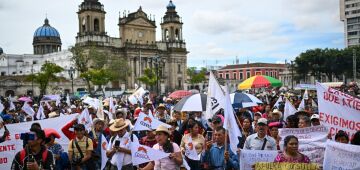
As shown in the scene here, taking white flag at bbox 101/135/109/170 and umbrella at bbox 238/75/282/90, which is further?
umbrella at bbox 238/75/282/90

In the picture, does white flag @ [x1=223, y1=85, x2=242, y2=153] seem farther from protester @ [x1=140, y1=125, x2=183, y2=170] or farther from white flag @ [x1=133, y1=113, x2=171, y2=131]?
white flag @ [x1=133, y1=113, x2=171, y2=131]

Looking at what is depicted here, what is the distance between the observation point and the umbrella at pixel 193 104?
11.5 m

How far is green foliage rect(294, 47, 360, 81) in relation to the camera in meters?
77.2

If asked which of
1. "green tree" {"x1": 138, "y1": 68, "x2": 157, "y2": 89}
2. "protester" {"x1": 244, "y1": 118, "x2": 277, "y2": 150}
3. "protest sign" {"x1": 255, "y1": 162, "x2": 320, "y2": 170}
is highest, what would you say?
"green tree" {"x1": 138, "y1": 68, "x2": 157, "y2": 89}

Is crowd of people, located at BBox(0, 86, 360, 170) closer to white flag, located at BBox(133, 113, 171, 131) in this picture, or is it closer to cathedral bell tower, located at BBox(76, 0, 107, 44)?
white flag, located at BBox(133, 113, 171, 131)

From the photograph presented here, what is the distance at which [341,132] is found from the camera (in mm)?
6625

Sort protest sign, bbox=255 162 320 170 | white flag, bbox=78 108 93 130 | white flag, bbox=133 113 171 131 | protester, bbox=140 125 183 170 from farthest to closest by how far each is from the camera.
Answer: white flag, bbox=78 108 93 130 → white flag, bbox=133 113 171 131 → protester, bbox=140 125 183 170 → protest sign, bbox=255 162 320 170

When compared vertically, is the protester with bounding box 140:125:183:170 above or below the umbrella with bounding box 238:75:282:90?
below

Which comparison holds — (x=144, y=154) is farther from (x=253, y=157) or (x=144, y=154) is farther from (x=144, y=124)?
(x=144, y=124)

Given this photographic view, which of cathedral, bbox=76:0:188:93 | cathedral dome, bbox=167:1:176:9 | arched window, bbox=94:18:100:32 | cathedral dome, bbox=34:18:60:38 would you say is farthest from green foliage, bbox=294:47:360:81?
cathedral dome, bbox=34:18:60:38

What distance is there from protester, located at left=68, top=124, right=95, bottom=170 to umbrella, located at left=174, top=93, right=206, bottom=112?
12.4 ft

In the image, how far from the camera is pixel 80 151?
309 inches

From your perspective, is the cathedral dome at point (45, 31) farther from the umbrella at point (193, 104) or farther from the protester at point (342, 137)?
the protester at point (342, 137)

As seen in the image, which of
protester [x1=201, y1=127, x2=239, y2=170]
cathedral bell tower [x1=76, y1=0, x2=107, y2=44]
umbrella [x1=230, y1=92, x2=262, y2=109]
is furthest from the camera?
cathedral bell tower [x1=76, y1=0, x2=107, y2=44]
